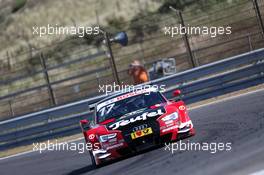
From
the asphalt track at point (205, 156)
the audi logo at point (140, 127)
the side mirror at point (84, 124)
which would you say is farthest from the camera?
the side mirror at point (84, 124)

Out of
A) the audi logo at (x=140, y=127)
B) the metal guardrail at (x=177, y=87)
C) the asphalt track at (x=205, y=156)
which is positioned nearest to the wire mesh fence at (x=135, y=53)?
the metal guardrail at (x=177, y=87)

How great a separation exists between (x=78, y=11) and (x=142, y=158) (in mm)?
28769

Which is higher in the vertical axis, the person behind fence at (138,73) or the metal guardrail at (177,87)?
the person behind fence at (138,73)

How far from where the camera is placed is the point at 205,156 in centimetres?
944

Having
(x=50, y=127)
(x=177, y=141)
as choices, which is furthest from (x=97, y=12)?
(x=177, y=141)

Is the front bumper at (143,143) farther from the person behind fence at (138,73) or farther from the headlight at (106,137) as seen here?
the person behind fence at (138,73)

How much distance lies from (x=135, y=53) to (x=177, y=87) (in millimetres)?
5711

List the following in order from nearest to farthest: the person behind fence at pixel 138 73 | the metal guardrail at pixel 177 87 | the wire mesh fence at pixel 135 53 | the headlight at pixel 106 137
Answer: the headlight at pixel 106 137 → the metal guardrail at pixel 177 87 → the person behind fence at pixel 138 73 → the wire mesh fence at pixel 135 53

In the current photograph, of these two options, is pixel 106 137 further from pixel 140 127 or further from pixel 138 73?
pixel 138 73

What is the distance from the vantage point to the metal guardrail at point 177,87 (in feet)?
58.3

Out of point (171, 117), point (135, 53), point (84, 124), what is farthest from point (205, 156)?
point (135, 53)

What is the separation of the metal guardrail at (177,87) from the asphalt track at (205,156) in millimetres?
1233

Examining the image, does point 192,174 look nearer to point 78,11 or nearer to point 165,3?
point 165,3

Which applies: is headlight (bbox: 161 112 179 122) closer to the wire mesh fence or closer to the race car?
the race car
